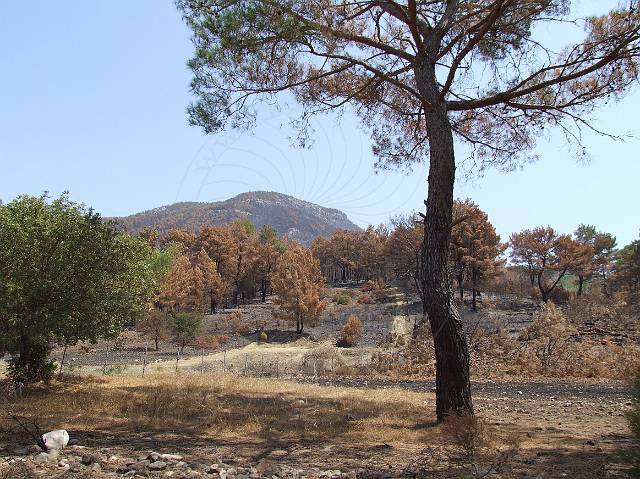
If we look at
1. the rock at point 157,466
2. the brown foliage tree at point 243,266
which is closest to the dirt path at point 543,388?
the rock at point 157,466

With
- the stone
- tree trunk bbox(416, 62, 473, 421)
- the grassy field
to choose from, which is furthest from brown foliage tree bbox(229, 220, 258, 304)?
the stone

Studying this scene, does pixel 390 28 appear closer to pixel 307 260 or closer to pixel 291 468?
pixel 291 468

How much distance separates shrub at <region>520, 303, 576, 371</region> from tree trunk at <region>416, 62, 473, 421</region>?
39.3 ft

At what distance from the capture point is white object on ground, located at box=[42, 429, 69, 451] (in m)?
5.02

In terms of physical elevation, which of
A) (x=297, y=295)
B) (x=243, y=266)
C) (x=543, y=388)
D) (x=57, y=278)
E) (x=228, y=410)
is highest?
(x=243, y=266)

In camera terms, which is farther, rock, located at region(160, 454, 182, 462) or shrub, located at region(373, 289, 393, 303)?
shrub, located at region(373, 289, 393, 303)

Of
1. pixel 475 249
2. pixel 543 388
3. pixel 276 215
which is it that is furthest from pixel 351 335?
pixel 276 215

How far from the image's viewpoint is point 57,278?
962 centimetres

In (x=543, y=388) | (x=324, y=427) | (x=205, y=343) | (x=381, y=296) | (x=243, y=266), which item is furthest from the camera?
(x=243, y=266)

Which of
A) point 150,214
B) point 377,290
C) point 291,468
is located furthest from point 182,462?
point 150,214

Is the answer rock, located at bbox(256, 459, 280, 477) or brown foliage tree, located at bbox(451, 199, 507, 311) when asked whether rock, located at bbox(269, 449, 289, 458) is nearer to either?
rock, located at bbox(256, 459, 280, 477)

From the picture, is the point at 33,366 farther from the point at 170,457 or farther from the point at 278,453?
the point at 278,453

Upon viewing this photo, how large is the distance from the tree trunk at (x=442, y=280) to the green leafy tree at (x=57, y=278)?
21.9 feet

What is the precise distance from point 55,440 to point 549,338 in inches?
718
